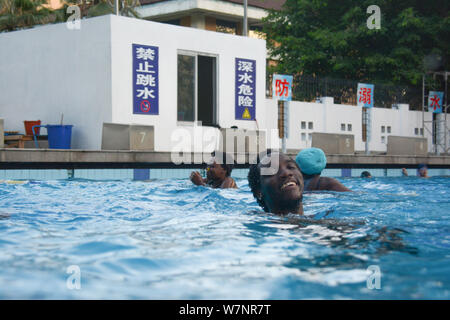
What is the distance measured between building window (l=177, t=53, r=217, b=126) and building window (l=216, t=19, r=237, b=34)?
1716 cm

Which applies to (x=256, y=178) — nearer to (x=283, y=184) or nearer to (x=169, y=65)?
(x=283, y=184)

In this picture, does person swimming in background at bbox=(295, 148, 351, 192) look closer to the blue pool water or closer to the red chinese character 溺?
the blue pool water

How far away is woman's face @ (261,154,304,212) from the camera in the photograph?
4.62 metres

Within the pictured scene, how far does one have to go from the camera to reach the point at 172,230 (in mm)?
5152

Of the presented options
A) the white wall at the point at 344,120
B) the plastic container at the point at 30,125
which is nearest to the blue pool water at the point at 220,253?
the plastic container at the point at 30,125

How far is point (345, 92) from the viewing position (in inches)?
871

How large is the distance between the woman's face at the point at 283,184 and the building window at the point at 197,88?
11091mm

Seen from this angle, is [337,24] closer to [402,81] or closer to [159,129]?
[402,81]

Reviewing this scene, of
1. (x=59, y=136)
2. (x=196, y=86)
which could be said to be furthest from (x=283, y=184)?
(x=196, y=86)

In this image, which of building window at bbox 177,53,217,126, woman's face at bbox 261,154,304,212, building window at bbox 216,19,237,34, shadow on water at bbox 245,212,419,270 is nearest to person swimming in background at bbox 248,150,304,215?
woman's face at bbox 261,154,304,212

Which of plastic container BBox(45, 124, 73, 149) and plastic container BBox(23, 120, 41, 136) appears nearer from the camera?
plastic container BBox(45, 124, 73, 149)
